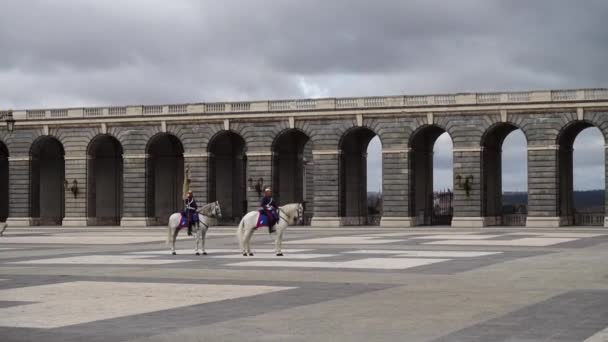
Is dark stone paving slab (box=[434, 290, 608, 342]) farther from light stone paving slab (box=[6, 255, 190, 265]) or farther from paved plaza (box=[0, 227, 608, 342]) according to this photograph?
light stone paving slab (box=[6, 255, 190, 265])

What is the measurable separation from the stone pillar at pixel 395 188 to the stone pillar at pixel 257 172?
917 cm

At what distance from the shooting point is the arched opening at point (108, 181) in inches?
3292

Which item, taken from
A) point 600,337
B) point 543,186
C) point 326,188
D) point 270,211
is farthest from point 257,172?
point 600,337

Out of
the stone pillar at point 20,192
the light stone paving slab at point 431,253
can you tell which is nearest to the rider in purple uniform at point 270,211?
the light stone paving slab at point 431,253

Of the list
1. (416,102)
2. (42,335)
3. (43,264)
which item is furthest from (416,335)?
(416,102)

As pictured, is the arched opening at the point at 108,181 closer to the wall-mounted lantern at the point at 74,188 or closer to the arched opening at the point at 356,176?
the wall-mounted lantern at the point at 74,188

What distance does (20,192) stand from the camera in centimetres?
8194

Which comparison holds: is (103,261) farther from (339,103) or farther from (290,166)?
(290,166)

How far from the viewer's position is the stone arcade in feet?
230

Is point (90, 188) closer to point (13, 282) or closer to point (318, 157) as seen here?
point (318, 157)

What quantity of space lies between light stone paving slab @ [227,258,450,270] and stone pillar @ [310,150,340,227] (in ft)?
145

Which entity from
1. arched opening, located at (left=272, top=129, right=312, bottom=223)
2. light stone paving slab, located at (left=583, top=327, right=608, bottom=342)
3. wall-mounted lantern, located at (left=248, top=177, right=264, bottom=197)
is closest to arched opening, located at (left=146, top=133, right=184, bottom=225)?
arched opening, located at (left=272, top=129, right=312, bottom=223)

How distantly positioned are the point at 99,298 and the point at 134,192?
6088 cm

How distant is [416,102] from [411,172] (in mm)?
5325
